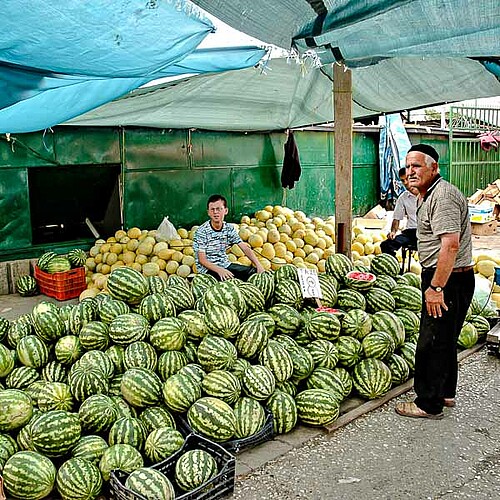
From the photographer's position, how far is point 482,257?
720 cm

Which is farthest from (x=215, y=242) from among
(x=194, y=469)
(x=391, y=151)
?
(x=391, y=151)

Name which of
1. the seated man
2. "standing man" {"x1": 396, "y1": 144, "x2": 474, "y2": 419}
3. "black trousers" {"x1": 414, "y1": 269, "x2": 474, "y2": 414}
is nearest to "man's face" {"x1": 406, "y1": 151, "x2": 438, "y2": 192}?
"standing man" {"x1": 396, "y1": 144, "x2": 474, "y2": 419}

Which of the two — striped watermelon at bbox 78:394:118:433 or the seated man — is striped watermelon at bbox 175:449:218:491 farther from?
the seated man

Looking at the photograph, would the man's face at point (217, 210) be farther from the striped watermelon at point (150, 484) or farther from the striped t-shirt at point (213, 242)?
the striped watermelon at point (150, 484)

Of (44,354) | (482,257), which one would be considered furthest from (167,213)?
(44,354)

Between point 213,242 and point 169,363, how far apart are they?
8.53 feet

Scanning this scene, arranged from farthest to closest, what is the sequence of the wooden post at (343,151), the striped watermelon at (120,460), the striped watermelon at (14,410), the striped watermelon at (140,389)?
the wooden post at (343,151) < the striped watermelon at (140,389) < the striped watermelon at (14,410) < the striped watermelon at (120,460)

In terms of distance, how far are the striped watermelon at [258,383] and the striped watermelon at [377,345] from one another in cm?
86

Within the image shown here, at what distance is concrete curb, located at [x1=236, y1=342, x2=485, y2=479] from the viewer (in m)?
3.27

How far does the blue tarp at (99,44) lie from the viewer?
2.73 metres

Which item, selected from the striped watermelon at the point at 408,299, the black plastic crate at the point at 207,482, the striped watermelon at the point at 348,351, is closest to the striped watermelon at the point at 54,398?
the black plastic crate at the point at 207,482

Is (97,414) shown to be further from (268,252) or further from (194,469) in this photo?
(268,252)

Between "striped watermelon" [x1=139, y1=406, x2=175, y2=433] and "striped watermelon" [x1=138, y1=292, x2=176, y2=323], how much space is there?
0.72m

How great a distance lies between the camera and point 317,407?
3621 millimetres
